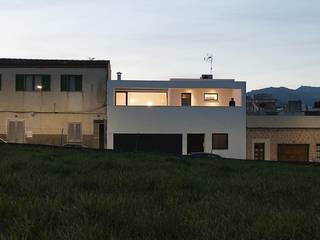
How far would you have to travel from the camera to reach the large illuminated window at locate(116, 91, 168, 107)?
163ft

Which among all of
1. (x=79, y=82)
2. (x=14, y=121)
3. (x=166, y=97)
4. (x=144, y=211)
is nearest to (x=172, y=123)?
A: (x=166, y=97)

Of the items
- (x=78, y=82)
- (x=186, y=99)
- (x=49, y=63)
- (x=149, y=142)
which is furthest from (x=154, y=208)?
(x=186, y=99)

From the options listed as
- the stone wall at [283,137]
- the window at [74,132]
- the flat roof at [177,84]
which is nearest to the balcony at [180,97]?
the flat roof at [177,84]

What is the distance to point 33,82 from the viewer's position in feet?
154

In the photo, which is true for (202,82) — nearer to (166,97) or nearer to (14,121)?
(166,97)

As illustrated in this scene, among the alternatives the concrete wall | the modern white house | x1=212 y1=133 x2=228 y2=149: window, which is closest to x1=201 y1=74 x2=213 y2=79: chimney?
the modern white house

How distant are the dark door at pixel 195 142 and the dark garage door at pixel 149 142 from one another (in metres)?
1.05

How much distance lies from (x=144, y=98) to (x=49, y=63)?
28.5ft

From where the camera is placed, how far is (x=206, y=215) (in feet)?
20.9

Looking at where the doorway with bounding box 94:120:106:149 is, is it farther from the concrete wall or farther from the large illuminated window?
the large illuminated window

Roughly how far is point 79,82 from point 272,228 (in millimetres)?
42331

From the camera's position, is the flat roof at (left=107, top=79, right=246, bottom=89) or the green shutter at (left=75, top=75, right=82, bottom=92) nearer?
the green shutter at (left=75, top=75, right=82, bottom=92)

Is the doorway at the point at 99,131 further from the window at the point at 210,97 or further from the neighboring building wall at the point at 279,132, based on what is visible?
the neighboring building wall at the point at 279,132

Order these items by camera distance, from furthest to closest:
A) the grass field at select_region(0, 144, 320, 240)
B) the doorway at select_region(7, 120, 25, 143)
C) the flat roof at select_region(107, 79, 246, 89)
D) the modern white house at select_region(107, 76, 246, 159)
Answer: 1. the flat roof at select_region(107, 79, 246, 89)
2. the doorway at select_region(7, 120, 25, 143)
3. the modern white house at select_region(107, 76, 246, 159)
4. the grass field at select_region(0, 144, 320, 240)
